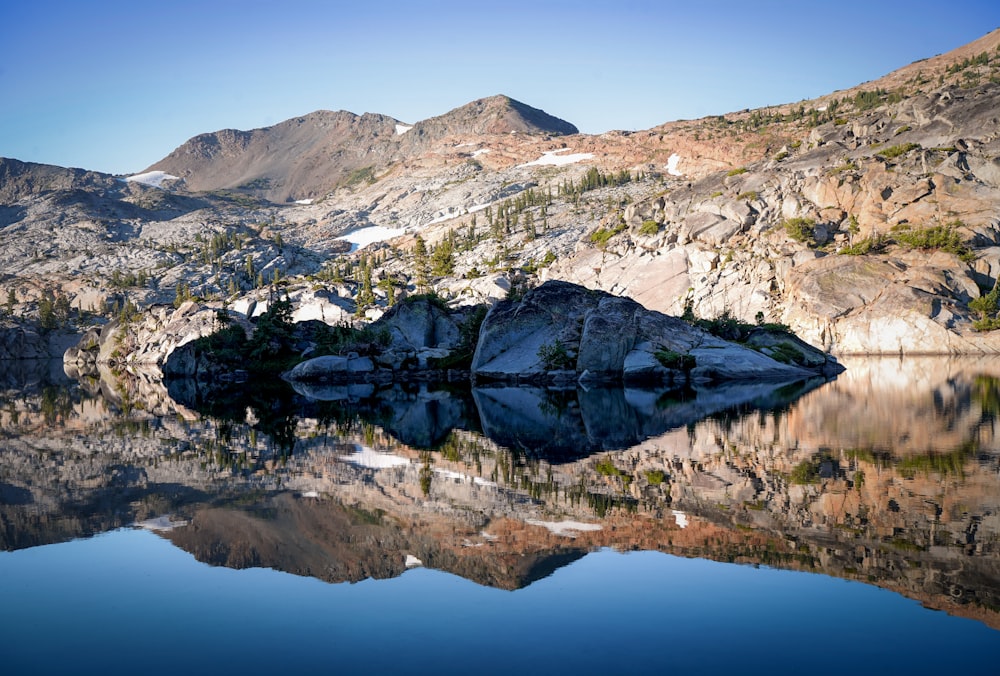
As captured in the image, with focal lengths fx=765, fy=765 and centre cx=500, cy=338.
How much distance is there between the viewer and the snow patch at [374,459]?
2166 cm

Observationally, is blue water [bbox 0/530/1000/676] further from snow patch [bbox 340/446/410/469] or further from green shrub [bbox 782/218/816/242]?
green shrub [bbox 782/218/816/242]

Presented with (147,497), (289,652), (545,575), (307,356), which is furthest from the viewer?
(307,356)

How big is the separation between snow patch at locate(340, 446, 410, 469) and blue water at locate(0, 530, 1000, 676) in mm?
9296

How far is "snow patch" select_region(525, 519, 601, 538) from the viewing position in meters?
13.6

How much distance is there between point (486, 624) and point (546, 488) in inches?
310

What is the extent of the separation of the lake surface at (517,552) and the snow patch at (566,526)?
78mm

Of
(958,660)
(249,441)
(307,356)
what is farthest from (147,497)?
(307,356)

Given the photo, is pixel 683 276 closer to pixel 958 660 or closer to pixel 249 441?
pixel 249 441

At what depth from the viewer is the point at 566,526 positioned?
1409cm

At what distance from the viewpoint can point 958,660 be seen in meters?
8.14

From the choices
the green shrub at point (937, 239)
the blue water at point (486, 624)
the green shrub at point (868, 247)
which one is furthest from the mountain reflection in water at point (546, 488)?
the green shrub at point (868, 247)

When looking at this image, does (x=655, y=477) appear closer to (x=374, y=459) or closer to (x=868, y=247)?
(x=374, y=459)

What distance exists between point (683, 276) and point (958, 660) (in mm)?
100450

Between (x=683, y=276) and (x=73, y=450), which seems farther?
(x=683, y=276)
